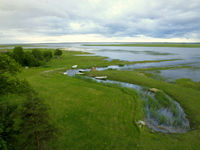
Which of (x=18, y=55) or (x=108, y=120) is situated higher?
(x=18, y=55)

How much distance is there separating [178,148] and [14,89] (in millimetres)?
17028

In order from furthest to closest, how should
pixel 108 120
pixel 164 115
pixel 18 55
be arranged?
1. pixel 18 55
2. pixel 164 115
3. pixel 108 120

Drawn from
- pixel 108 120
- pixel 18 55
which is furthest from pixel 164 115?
pixel 18 55

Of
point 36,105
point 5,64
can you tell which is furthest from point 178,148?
point 5,64

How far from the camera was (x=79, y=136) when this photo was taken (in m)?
12.1

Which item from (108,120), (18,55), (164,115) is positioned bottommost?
(164,115)

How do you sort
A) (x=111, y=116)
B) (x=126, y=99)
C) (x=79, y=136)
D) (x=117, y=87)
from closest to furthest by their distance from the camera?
1. (x=79, y=136)
2. (x=111, y=116)
3. (x=126, y=99)
4. (x=117, y=87)

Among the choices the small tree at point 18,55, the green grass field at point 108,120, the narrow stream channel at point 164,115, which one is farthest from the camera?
the small tree at point 18,55

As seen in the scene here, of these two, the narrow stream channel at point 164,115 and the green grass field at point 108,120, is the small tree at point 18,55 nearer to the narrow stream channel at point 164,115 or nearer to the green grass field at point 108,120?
the green grass field at point 108,120

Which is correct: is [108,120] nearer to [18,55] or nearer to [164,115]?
[164,115]

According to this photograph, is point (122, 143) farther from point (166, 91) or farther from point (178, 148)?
point (166, 91)

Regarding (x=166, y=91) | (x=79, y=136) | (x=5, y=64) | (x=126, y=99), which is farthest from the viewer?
(x=166, y=91)

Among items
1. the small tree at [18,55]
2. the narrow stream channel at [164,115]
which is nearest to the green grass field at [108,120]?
the narrow stream channel at [164,115]

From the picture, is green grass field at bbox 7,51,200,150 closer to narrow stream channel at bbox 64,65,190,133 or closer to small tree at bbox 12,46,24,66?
narrow stream channel at bbox 64,65,190,133
